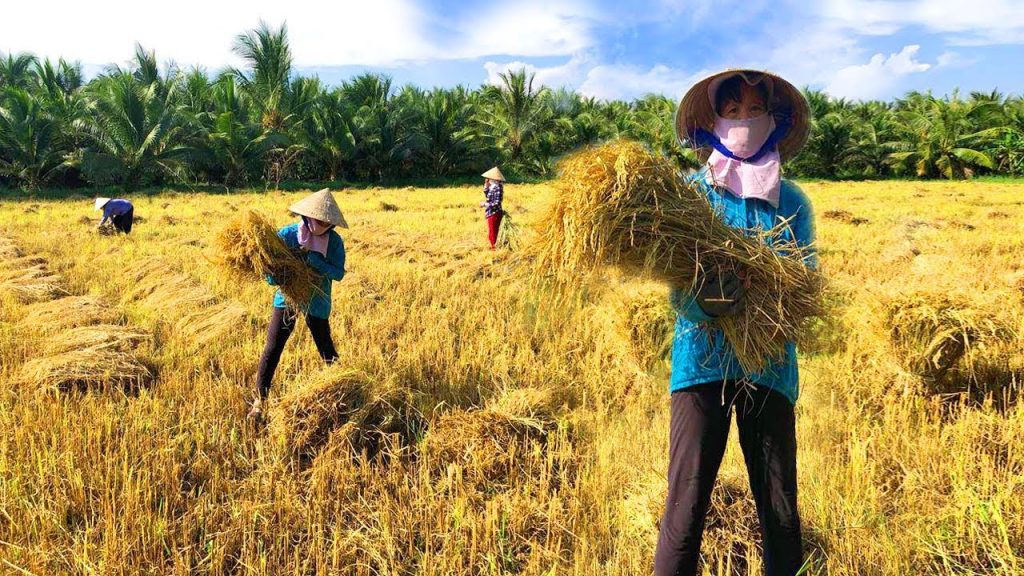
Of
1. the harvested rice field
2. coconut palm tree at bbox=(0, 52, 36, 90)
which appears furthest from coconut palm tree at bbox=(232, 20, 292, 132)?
the harvested rice field

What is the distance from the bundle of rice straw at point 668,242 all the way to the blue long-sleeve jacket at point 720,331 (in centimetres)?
4

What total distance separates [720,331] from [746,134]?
622 millimetres

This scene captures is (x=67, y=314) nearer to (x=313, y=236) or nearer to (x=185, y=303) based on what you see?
(x=185, y=303)

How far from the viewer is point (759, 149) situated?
1.80 meters

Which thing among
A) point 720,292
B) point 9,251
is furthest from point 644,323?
point 9,251

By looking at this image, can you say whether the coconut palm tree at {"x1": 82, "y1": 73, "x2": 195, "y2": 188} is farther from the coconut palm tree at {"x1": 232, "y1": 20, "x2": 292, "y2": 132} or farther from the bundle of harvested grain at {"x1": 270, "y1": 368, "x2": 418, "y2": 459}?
the bundle of harvested grain at {"x1": 270, "y1": 368, "x2": 418, "y2": 459}

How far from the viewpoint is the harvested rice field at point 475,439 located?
214 cm

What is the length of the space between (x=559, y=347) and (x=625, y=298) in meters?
0.89

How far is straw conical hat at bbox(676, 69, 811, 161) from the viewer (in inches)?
74.7

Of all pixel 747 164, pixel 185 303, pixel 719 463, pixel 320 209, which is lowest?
pixel 185 303

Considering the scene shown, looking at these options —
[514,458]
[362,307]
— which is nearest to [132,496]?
[514,458]

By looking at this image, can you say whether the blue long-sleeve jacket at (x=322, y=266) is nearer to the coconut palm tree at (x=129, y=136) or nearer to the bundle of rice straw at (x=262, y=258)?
the bundle of rice straw at (x=262, y=258)

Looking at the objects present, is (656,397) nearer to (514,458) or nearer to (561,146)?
(514,458)

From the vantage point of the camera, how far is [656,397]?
3.56 m
